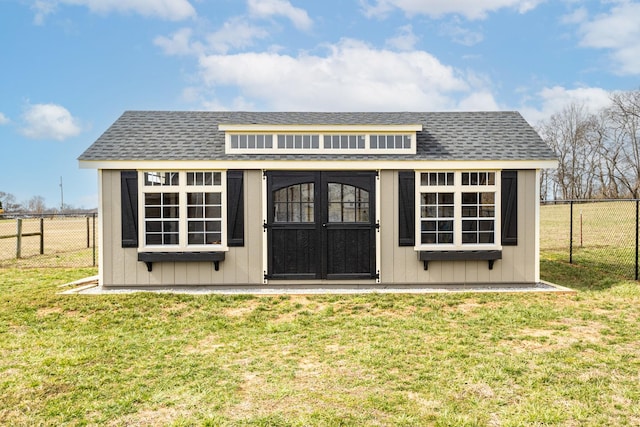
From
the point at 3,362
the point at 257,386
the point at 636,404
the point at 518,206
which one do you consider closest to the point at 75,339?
the point at 3,362

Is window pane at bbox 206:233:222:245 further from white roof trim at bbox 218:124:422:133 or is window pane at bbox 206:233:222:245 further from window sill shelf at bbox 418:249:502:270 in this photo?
window sill shelf at bbox 418:249:502:270

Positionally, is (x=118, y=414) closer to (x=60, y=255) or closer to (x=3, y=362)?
(x=3, y=362)

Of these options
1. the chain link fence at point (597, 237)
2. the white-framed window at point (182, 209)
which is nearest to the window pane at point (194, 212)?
the white-framed window at point (182, 209)

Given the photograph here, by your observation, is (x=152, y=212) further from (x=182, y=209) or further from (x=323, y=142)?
(x=323, y=142)

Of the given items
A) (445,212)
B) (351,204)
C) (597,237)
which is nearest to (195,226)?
(351,204)

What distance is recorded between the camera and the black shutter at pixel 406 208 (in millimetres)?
7277

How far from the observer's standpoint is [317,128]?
24.0ft

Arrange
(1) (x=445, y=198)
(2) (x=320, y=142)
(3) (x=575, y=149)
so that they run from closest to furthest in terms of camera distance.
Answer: (1) (x=445, y=198), (2) (x=320, y=142), (3) (x=575, y=149)

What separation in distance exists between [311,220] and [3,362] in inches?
188

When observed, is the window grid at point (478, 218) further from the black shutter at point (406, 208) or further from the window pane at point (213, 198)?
the window pane at point (213, 198)

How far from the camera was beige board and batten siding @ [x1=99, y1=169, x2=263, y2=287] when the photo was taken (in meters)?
7.23

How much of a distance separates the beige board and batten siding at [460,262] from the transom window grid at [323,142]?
23.4 inches

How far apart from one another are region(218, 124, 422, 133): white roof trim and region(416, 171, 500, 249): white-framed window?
3.06 ft

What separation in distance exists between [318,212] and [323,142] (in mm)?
1377
